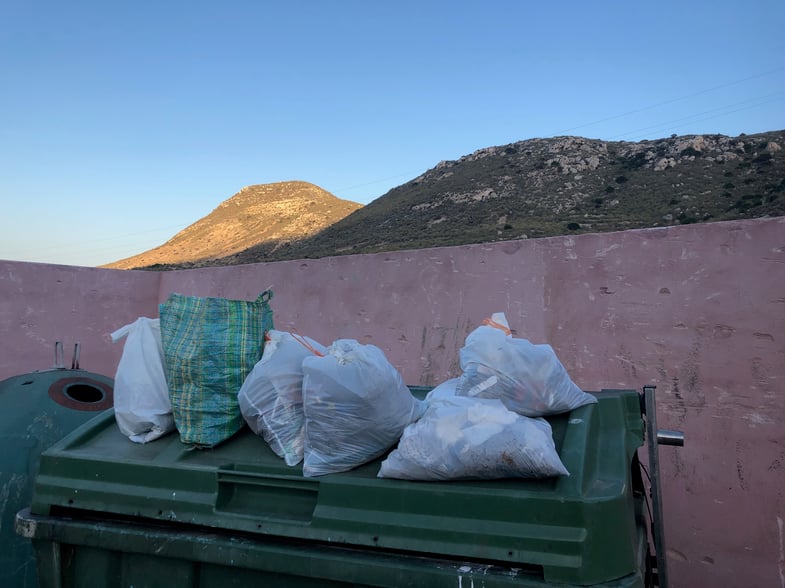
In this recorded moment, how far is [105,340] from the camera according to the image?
22.6ft

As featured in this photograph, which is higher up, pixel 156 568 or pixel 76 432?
Answer: pixel 76 432

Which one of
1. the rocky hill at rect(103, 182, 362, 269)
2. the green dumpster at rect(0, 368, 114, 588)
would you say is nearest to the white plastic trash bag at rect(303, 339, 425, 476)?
the green dumpster at rect(0, 368, 114, 588)

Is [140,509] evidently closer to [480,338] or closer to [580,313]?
[480,338]

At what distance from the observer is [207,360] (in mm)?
2484

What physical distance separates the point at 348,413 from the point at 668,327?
2.69m

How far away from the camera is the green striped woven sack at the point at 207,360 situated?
2.44 metres

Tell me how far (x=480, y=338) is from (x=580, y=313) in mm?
2212

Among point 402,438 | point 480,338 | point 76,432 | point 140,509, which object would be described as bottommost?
point 140,509

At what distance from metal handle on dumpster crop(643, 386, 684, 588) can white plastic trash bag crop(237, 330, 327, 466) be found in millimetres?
1213

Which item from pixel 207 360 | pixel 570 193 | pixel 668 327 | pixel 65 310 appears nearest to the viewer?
pixel 207 360

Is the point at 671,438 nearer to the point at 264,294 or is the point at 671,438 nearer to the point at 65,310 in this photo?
the point at 264,294

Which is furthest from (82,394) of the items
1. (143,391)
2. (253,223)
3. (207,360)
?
(253,223)

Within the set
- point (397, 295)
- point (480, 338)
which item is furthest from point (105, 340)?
point (480, 338)

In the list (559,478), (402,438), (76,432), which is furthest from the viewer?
(76,432)
